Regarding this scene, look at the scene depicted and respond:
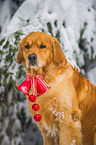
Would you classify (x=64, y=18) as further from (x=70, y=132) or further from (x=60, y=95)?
(x=70, y=132)

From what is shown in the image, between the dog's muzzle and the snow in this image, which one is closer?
the dog's muzzle

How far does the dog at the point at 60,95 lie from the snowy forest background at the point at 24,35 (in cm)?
33

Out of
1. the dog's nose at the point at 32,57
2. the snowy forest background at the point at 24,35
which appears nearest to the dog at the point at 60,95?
the dog's nose at the point at 32,57

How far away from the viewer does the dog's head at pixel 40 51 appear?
121cm

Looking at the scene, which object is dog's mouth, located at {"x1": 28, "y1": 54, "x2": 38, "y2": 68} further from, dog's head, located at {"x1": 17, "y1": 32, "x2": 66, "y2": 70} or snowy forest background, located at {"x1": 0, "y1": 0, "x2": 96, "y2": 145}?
snowy forest background, located at {"x1": 0, "y1": 0, "x2": 96, "y2": 145}

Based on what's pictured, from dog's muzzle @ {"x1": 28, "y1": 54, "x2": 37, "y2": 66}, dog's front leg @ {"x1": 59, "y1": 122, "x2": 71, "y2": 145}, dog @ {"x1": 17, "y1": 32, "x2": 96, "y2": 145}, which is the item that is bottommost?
dog's front leg @ {"x1": 59, "y1": 122, "x2": 71, "y2": 145}

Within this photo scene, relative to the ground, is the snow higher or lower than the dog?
higher

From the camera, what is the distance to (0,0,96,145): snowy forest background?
1.66m

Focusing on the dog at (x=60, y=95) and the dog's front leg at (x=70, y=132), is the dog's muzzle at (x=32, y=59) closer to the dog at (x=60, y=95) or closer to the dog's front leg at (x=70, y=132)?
the dog at (x=60, y=95)

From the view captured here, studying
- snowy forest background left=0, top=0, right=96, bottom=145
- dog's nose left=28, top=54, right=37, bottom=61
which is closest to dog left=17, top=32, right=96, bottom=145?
dog's nose left=28, top=54, right=37, bottom=61

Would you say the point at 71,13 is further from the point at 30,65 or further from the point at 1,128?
the point at 1,128

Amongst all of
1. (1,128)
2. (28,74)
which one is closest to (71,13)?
(28,74)

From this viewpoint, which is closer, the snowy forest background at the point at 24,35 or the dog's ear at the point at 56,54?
the dog's ear at the point at 56,54

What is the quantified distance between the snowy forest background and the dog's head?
37 cm
